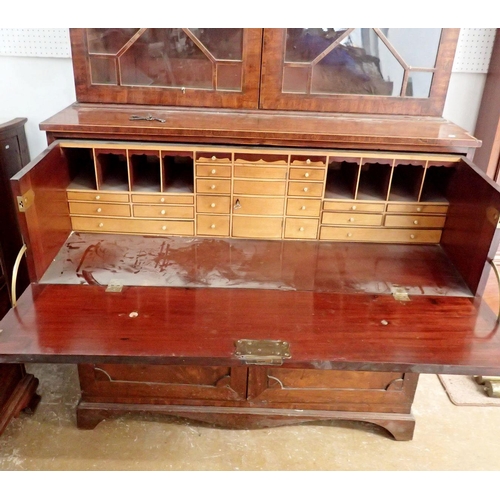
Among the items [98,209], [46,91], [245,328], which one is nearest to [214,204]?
[98,209]

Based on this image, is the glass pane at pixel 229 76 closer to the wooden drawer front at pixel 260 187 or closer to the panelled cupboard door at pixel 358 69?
the panelled cupboard door at pixel 358 69

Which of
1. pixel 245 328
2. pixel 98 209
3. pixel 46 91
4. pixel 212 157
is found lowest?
pixel 245 328

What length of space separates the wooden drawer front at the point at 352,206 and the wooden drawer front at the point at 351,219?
0.02 meters

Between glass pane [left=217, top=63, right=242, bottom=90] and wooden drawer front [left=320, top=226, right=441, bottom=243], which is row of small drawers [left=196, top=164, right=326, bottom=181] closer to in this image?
wooden drawer front [left=320, top=226, right=441, bottom=243]

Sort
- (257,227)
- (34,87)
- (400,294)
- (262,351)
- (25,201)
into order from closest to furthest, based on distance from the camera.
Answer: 1. (262,351)
2. (25,201)
3. (400,294)
4. (257,227)
5. (34,87)

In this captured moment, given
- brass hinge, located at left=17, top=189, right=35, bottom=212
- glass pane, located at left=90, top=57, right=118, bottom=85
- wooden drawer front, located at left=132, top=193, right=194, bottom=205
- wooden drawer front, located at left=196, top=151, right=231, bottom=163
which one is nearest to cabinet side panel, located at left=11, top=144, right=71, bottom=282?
brass hinge, located at left=17, top=189, right=35, bottom=212

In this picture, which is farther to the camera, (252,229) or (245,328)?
(252,229)

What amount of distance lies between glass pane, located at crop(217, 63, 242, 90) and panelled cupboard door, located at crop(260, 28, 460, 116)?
0.10 meters

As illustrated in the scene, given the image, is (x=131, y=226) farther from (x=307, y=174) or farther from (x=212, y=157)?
(x=307, y=174)

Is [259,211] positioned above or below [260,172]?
below

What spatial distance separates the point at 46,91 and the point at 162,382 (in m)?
1.39

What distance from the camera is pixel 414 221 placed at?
5.67 feet

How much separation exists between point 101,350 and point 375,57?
143 cm

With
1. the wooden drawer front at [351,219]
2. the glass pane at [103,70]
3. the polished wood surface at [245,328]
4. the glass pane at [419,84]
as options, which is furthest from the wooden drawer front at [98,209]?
the glass pane at [419,84]
